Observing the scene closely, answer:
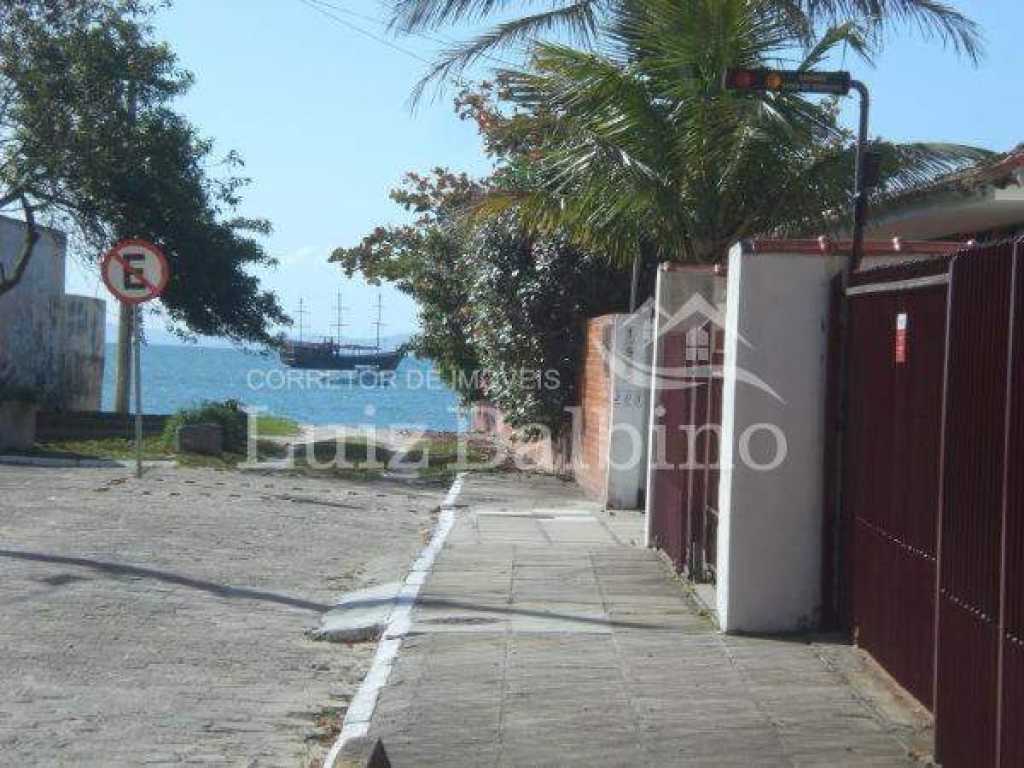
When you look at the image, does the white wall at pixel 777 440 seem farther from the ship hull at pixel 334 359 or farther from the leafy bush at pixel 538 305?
the ship hull at pixel 334 359

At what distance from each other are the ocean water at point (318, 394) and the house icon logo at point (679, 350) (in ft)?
36.1

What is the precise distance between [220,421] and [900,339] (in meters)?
16.4

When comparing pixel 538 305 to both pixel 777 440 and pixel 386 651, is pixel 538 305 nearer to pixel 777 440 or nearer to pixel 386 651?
pixel 777 440

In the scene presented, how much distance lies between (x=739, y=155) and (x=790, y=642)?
590 centimetres

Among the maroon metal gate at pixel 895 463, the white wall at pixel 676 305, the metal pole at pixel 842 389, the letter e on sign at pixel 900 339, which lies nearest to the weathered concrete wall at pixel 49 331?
the white wall at pixel 676 305

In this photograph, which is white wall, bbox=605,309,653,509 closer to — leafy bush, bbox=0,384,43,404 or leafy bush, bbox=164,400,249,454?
leafy bush, bbox=164,400,249,454

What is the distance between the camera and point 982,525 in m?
5.52

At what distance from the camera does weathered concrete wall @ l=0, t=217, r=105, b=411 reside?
24.7 m

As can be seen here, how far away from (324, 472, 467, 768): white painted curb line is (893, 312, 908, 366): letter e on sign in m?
3.11

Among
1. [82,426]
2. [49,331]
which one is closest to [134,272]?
[82,426]

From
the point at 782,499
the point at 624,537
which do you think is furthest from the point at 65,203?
the point at 782,499

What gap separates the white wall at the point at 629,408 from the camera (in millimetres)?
15664

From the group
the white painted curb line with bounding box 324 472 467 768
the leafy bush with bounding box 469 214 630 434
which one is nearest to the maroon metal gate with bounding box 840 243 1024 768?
the white painted curb line with bounding box 324 472 467 768

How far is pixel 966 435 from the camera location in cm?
573
